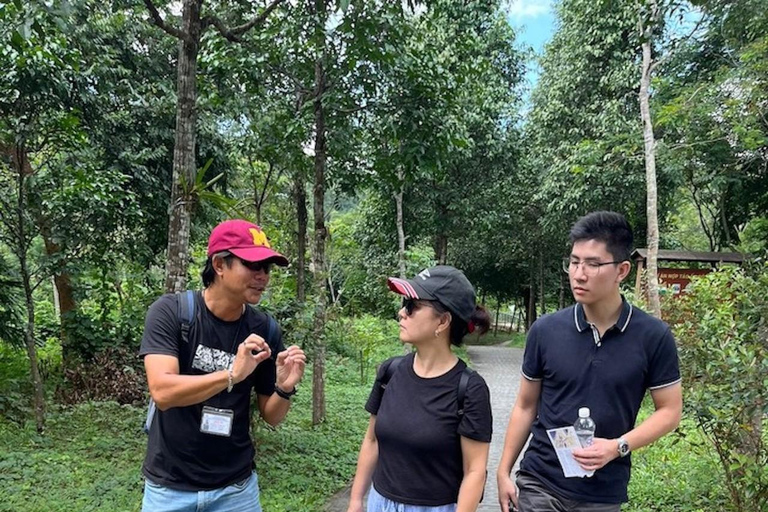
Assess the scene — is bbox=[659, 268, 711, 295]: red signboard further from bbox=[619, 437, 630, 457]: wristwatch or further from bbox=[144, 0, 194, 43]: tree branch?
bbox=[144, 0, 194, 43]: tree branch

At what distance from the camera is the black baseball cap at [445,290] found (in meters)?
2.07

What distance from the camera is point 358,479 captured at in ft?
7.15

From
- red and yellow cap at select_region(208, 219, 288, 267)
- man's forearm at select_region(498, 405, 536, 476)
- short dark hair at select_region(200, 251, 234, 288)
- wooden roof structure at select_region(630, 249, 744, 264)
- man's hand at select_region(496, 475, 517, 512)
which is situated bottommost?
man's hand at select_region(496, 475, 517, 512)

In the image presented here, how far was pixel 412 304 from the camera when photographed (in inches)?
82.4

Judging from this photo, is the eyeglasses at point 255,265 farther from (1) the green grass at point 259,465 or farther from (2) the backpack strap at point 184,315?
(1) the green grass at point 259,465

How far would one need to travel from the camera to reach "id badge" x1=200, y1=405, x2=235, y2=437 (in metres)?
1.97

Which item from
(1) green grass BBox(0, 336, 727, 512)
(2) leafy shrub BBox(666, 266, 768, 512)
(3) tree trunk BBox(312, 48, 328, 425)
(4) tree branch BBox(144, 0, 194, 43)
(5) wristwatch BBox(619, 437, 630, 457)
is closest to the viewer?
(5) wristwatch BBox(619, 437, 630, 457)

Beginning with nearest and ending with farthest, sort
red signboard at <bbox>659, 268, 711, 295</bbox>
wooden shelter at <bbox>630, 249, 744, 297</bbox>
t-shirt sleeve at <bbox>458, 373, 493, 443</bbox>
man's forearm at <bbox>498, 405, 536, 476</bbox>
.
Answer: t-shirt sleeve at <bbox>458, 373, 493, 443</bbox> → man's forearm at <bbox>498, 405, 536, 476</bbox> → wooden shelter at <bbox>630, 249, 744, 297</bbox> → red signboard at <bbox>659, 268, 711, 295</bbox>

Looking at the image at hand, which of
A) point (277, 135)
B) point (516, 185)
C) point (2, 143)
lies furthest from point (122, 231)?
point (516, 185)

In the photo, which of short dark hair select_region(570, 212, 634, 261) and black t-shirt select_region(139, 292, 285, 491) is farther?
short dark hair select_region(570, 212, 634, 261)

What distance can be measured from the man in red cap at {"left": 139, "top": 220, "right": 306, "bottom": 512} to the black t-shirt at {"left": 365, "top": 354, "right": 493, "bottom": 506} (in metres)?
0.44

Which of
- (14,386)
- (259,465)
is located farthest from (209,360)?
(14,386)

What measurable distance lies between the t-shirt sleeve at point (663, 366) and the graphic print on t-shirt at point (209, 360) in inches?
62.4

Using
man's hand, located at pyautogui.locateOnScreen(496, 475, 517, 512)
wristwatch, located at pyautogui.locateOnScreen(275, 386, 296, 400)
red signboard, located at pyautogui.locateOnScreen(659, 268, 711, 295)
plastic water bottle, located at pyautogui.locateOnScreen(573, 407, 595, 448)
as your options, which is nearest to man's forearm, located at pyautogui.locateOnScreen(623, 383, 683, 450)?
plastic water bottle, located at pyautogui.locateOnScreen(573, 407, 595, 448)
